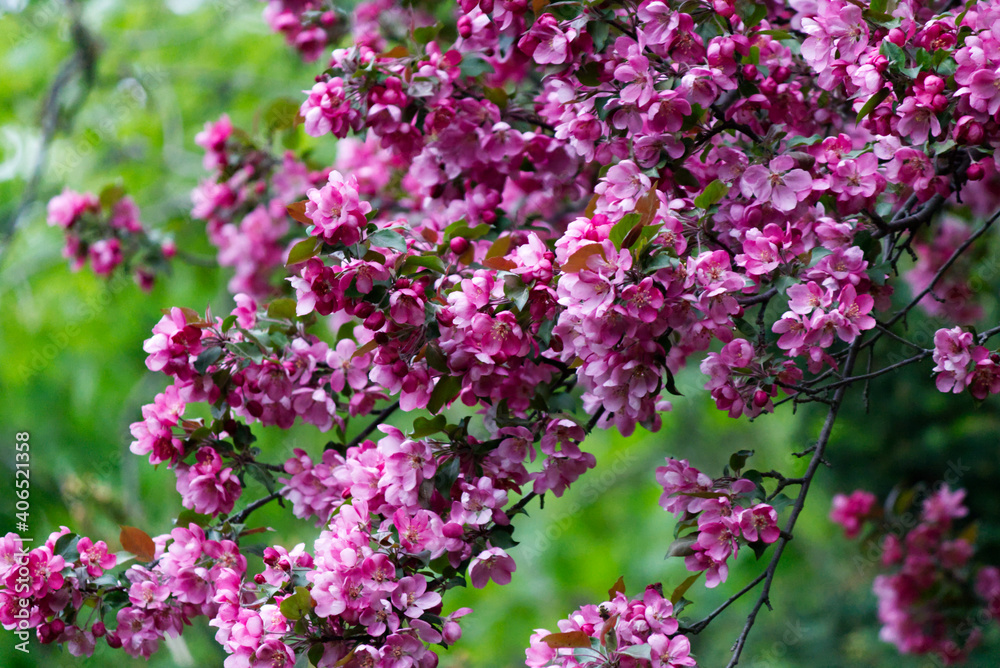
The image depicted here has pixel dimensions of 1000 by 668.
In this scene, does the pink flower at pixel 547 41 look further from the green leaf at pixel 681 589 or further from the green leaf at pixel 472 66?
the green leaf at pixel 681 589

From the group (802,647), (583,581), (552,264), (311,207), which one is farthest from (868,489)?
(311,207)

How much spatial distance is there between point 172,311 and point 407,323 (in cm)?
44

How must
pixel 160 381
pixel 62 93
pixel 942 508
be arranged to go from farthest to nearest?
pixel 160 381
pixel 62 93
pixel 942 508

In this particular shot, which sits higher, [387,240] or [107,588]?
[387,240]

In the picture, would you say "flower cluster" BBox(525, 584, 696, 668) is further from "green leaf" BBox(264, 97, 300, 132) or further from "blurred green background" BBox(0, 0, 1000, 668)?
"blurred green background" BBox(0, 0, 1000, 668)

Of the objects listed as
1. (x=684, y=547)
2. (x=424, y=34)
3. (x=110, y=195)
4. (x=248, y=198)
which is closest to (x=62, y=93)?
(x=110, y=195)

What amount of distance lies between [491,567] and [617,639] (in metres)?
0.25

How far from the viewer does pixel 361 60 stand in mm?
1737

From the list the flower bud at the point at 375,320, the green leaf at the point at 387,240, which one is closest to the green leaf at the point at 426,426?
the flower bud at the point at 375,320

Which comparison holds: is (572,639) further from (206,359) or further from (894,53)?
(894,53)

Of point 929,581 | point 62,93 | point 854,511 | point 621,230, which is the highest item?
point 62,93

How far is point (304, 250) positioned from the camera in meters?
1.38

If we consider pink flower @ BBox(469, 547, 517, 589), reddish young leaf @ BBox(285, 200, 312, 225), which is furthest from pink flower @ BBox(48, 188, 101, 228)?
pink flower @ BBox(469, 547, 517, 589)

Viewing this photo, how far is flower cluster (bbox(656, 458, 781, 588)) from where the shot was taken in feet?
4.77
